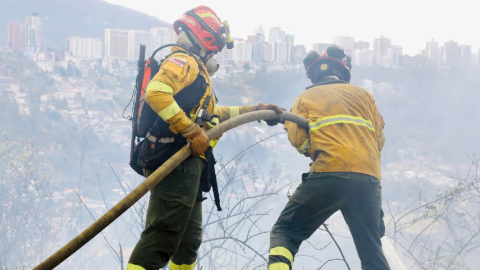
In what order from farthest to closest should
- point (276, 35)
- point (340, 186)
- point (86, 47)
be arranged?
1. point (86, 47)
2. point (276, 35)
3. point (340, 186)

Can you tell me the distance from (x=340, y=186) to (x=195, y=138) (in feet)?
3.87

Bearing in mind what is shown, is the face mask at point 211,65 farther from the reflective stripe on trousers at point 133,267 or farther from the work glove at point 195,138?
the reflective stripe on trousers at point 133,267

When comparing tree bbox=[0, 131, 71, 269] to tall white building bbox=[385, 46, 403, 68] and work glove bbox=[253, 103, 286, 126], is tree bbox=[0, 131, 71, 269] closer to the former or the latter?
work glove bbox=[253, 103, 286, 126]

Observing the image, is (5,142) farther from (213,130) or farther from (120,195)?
(213,130)

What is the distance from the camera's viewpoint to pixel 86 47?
96.7 meters

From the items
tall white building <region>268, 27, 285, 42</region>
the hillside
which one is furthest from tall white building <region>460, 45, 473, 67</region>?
the hillside

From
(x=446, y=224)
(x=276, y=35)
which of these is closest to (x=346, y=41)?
(x=276, y=35)

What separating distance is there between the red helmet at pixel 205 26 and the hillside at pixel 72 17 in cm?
12312

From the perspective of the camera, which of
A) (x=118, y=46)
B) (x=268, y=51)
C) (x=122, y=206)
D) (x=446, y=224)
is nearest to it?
(x=122, y=206)

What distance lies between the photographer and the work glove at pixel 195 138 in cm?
282

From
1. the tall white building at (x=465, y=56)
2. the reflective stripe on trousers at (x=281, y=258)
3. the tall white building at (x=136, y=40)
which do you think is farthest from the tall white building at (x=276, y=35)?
the reflective stripe on trousers at (x=281, y=258)

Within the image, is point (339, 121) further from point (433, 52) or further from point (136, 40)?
point (433, 52)

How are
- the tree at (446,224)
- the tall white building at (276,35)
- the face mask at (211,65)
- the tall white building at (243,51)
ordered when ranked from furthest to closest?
the tall white building at (276,35) < the tall white building at (243,51) < the tree at (446,224) < the face mask at (211,65)

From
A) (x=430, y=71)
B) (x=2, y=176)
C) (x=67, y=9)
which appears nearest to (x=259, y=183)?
(x=2, y=176)
